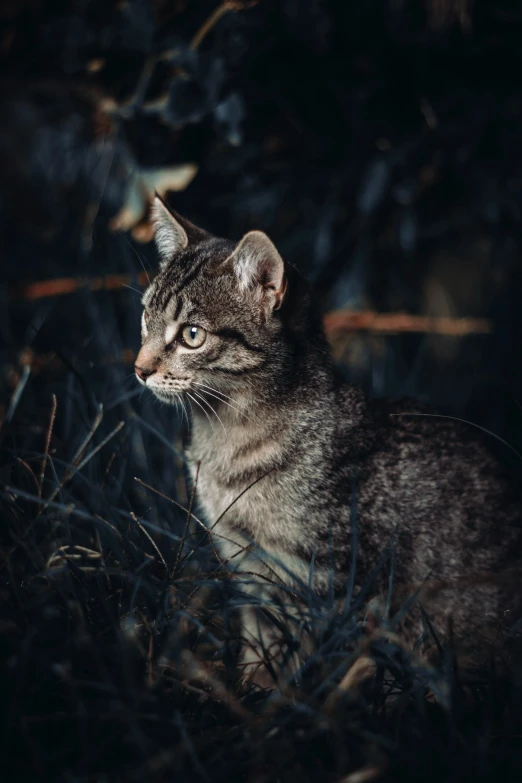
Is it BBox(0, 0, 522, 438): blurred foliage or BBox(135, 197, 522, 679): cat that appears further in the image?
BBox(0, 0, 522, 438): blurred foliage

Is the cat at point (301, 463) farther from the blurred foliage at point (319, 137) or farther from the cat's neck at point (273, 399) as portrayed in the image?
the blurred foliage at point (319, 137)

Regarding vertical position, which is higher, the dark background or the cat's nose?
the dark background

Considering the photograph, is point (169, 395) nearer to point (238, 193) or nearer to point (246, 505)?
point (246, 505)

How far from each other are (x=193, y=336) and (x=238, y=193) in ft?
4.34

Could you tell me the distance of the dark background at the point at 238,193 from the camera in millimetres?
2316

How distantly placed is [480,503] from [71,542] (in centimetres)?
123

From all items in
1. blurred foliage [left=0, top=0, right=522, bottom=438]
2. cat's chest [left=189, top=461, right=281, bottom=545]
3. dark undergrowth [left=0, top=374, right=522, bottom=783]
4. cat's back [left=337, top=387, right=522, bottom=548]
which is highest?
blurred foliage [left=0, top=0, right=522, bottom=438]

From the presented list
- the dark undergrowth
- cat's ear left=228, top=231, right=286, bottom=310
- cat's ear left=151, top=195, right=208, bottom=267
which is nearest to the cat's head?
cat's ear left=228, top=231, right=286, bottom=310

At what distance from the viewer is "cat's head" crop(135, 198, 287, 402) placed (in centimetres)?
196

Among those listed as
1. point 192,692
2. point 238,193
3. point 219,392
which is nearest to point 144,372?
point 219,392

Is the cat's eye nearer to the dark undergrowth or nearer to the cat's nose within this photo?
the cat's nose


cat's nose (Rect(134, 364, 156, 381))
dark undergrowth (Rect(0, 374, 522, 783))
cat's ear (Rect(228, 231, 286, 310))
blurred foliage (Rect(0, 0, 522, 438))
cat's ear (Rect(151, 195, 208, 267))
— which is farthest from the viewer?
blurred foliage (Rect(0, 0, 522, 438))

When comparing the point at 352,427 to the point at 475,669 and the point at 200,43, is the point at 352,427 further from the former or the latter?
the point at 200,43

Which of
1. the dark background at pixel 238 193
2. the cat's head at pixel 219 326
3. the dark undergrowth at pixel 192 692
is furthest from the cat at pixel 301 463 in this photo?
the dark background at pixel 238 193
